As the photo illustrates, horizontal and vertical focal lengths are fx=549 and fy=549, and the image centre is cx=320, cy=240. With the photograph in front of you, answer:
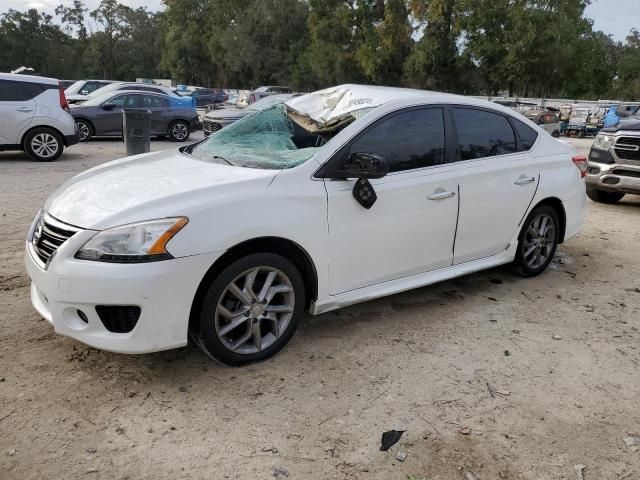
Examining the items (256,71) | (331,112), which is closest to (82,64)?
(256,71)

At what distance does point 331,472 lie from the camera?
252 centimetres

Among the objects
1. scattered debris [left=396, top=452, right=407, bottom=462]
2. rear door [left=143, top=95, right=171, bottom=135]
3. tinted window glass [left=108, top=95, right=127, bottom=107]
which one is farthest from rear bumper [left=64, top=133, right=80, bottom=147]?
scattered debris [left=396, top=452, right=407, bottom=462]

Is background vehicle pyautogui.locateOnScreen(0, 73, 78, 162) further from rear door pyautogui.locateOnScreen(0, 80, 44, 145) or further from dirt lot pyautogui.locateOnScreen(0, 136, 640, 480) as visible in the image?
dirt lot pyautogui.locateOnScreen(0, 136, 640, 480)

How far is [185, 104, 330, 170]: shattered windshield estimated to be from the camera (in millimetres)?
3645

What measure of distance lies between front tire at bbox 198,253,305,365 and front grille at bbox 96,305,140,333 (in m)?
0.36

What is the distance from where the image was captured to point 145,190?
3.22 metres

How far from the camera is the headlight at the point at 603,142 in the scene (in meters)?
8.31

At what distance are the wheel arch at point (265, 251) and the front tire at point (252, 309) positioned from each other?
0.05 meters

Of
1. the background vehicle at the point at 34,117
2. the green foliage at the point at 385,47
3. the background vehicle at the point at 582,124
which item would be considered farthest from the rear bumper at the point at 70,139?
the green foliage at the point at 385,47

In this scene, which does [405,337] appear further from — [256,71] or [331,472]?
[256,71]

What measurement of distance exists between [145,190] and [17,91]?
919cm

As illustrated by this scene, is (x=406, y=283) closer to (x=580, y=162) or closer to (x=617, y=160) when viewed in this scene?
(x=580, y=162)

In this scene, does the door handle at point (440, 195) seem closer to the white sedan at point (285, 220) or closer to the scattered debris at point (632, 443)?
the white sedan at point (285, 220)

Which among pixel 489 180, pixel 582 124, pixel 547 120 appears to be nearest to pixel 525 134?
pixel 489 180
